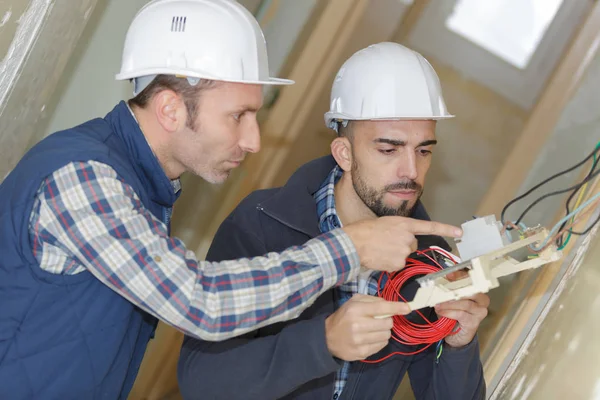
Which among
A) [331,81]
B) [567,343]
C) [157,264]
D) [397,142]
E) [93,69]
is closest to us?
[157,264]

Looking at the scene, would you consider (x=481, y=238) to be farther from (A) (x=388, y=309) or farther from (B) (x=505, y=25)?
(B) (x=505, y=25)

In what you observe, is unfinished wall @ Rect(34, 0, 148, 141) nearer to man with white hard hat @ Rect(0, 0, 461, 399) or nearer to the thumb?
man with white hard hat @ Rect(0, 0, 461, 399)

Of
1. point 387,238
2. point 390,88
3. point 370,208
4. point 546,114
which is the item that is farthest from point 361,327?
point 546,114

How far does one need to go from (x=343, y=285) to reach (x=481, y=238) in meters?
0.58

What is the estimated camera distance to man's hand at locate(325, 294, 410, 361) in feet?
4.34

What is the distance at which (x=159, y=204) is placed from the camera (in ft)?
5.04

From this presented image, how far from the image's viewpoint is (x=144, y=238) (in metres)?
1.17

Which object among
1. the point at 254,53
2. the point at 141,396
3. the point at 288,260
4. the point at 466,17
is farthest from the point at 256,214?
the point at 466,17

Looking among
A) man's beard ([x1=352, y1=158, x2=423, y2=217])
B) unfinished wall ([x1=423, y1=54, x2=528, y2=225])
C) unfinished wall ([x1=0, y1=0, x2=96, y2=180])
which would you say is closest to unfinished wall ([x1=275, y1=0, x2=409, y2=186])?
unfinished wall ([x1=423, y1=54, x2=528, y2=225])

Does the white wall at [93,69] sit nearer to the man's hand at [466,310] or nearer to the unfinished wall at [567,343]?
the man's hand at [466,310]

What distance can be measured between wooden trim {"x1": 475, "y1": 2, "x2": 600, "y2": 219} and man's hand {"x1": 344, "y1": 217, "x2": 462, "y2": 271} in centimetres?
191

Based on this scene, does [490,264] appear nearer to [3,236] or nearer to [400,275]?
[400,275]

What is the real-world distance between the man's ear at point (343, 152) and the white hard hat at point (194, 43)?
51 cm

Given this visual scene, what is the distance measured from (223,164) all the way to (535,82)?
97.2 inches
